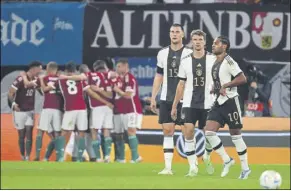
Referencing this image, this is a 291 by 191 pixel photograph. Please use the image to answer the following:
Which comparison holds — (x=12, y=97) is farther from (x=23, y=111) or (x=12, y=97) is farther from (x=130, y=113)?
(x=130, y=113)

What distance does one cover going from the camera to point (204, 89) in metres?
14.1

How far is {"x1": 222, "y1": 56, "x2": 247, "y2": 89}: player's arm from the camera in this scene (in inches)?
525

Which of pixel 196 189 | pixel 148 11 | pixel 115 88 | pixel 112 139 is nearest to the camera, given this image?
pixel 196 189

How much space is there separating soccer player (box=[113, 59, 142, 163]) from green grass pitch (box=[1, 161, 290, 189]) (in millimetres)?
1534

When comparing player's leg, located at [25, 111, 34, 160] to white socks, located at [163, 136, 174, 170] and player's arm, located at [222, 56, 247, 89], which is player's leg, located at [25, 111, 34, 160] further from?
player's arm, located at [222, 56, 247, 89]

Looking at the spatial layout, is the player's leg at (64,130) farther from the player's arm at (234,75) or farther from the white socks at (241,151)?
the player's arm at (234,75)

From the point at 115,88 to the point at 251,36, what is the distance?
4398mm

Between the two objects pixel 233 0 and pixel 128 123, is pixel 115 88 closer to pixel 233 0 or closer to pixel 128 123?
pixel 128 123

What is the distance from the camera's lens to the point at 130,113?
2136 cm

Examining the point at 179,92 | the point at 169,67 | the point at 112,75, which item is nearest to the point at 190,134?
the point at 179,92

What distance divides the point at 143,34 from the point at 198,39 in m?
11.3

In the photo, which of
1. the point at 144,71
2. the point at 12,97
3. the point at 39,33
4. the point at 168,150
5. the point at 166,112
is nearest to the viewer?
the point at 166,112

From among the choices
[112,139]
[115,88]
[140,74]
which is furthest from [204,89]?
[140,74]

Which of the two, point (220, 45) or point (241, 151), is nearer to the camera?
point (220, 45)
